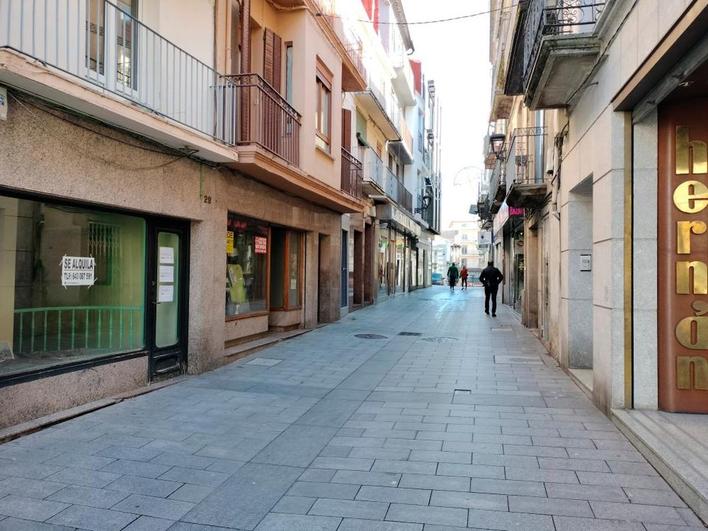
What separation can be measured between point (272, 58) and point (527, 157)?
6289 mm

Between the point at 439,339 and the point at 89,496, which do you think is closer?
the point at 89,496

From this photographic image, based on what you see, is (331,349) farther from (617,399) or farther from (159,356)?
(617,399)

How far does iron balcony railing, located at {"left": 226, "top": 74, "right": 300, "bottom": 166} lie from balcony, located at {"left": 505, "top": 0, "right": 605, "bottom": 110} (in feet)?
13.6

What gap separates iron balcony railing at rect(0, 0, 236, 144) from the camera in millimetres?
5352

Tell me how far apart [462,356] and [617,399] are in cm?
450

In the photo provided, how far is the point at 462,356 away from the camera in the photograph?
10.2 metres

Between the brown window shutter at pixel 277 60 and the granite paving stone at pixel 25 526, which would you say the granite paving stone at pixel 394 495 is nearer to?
the granite paving stone at pixel 25 526

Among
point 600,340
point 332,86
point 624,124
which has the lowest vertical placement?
point 600,340

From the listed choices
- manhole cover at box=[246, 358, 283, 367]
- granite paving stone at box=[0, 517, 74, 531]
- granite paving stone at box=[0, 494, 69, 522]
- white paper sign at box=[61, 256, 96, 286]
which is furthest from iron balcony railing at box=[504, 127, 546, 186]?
granite paving stone at box=[0, 517, 74, 531]

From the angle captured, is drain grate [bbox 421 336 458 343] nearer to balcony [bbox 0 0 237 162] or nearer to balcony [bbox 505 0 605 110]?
balcony [bbox 505 0 605 110]

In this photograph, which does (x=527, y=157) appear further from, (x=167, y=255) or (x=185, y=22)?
(x=167, y=255)

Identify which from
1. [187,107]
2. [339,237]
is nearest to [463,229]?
[339,237]

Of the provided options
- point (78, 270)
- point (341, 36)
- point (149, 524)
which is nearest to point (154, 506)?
point (149, 524)

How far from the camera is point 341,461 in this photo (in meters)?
4.83
